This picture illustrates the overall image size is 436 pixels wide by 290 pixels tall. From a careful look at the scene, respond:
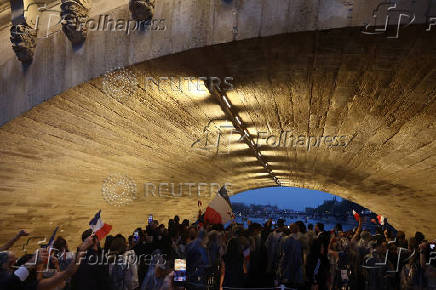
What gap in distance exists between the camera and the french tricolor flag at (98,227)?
247 inches

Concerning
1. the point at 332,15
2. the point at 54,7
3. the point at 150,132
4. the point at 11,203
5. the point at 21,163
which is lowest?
the point at 11,203

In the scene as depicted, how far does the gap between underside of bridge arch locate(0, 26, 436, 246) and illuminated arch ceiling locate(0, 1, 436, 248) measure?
0.03 metres

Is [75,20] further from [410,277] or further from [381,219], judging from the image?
[381,219]

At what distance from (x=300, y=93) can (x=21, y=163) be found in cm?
594

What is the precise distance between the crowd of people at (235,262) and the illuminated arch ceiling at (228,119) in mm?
2156

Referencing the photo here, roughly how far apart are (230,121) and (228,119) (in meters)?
0.20

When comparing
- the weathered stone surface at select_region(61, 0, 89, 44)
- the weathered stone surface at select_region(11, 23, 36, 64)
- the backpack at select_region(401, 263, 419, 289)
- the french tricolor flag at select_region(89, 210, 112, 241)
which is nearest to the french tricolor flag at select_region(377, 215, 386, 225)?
the backpack at select_region(401, 263, 419, 289)

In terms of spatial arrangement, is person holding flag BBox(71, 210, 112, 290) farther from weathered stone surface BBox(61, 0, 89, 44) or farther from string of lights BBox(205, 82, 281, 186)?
string of lights BBox(205, 82, 281, 186)

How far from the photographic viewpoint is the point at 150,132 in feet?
32.4

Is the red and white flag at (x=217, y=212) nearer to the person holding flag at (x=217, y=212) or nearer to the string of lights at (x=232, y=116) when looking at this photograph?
the person holding flag at (x=217, y=212)

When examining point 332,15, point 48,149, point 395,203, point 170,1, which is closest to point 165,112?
point 48,149

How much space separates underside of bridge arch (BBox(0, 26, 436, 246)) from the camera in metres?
5.48

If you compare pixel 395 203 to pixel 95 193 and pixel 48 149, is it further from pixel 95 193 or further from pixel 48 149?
pixel 48 149

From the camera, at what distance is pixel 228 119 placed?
32.6 ft
